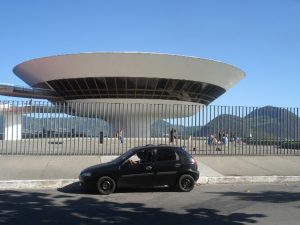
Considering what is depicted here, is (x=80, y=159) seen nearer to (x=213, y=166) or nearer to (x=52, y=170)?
(x=52, y=170)

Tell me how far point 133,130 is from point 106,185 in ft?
42.7

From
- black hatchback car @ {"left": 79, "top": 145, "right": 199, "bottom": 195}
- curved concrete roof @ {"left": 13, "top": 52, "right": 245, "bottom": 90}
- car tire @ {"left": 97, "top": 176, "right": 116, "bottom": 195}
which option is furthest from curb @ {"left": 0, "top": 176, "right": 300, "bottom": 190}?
curved concrete roof @ {"left": 13, "top": 52, "right": 245, "bottom": 90}

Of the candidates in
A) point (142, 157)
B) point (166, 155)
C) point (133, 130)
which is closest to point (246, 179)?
point (166, 155)

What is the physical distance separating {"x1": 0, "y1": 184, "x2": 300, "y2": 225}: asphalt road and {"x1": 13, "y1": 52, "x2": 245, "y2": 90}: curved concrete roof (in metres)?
37.5

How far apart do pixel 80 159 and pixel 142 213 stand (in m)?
A: 10.6

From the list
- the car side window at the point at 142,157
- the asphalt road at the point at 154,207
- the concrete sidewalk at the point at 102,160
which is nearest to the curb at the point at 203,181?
the concrete sidewalk at the point at 102,160

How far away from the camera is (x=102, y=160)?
1997 centimetres

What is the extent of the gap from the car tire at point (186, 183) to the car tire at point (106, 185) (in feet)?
6.31

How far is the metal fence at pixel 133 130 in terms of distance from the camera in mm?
21609

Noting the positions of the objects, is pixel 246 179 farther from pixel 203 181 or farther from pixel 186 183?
pixel 186 183

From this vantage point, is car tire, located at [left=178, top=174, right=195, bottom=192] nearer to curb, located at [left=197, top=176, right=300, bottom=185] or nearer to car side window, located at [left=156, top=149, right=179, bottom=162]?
car side window, located at [left=156, top=149, right=179, bottom=162]

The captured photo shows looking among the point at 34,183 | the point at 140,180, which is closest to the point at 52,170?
the point at 34,183

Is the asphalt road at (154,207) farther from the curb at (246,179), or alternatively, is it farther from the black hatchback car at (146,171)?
the curb at (246,179)

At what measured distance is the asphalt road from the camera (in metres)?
9.17
